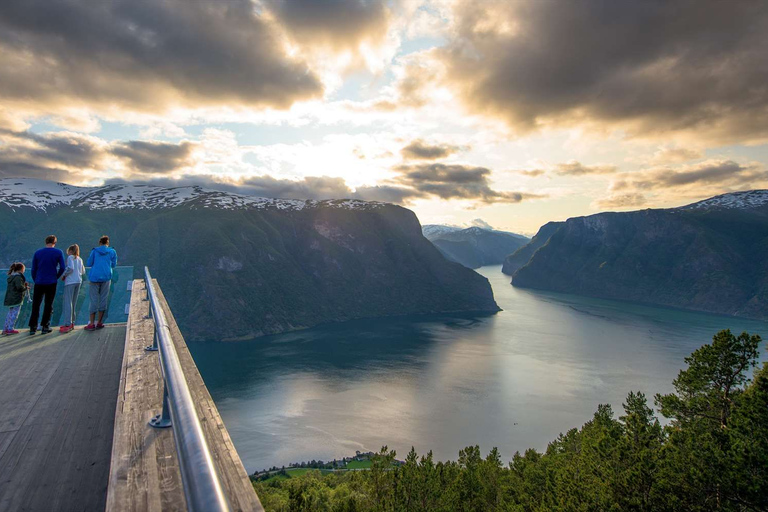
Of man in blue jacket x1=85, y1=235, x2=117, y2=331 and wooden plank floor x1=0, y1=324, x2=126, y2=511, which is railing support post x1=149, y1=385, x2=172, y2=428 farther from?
man in blue jacket x1=85, y1=235, x2=117, y2=331

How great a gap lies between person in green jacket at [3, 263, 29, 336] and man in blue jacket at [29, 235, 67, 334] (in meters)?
0.38

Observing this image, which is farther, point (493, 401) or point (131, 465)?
point (493, 401)

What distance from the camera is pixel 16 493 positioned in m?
3.31

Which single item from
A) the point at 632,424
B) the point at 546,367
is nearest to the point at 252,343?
the point at 546,367

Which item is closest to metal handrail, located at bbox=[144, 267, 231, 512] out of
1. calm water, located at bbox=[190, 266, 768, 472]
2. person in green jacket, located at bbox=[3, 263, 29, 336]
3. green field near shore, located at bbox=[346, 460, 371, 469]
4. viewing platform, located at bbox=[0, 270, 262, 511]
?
viewing platform, located at bbox=[0, 270, 262, 511]

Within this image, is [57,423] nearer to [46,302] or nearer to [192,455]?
[192,455]

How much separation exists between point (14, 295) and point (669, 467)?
70.6 ft

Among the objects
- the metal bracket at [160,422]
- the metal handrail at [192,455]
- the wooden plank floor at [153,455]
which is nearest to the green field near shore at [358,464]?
the wooden plank floor at [153,455]

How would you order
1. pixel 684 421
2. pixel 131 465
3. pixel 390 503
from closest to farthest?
1. pixel 131 465
2. pixel 684 421
3. pixel 390 503

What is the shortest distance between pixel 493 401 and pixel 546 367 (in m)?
32.6

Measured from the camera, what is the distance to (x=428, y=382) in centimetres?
10275

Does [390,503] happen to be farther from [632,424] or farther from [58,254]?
[58,254]

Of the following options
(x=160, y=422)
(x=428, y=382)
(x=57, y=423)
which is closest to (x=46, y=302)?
(x=57, y=423)

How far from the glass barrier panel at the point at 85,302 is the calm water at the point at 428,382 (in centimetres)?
6176
